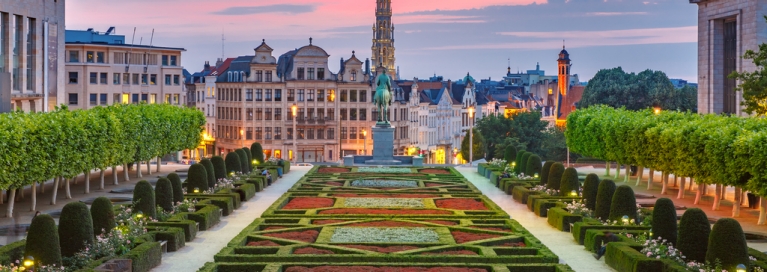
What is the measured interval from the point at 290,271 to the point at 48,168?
78.8 ft

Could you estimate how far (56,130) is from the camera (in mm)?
52875

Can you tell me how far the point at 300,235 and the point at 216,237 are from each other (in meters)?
3.34

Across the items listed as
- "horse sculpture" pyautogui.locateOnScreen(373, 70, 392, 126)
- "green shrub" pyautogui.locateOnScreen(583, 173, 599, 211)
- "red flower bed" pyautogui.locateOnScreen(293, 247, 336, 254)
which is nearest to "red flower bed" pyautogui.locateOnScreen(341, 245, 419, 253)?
"red flower bed" pyautogui.locateOnScreen(293, 247, 336, 254)

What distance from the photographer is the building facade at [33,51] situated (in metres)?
76.6

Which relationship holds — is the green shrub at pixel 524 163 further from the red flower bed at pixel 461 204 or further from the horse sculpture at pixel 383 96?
the horse sculpture at pixel 383 96

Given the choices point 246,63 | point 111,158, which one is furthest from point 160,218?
point 246,63

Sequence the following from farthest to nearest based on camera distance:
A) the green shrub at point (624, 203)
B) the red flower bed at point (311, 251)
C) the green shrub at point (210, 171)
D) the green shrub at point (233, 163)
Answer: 1. the green shrub at point (233, 163)
2. the green shrub at point (210, 171)
3. the green shrub at point (624, 203)
4. the red flower bed at point (311, 251)

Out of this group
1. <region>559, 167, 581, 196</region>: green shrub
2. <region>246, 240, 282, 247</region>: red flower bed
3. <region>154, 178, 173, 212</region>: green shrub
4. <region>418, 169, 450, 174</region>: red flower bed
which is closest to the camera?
<region>246, 240, 282, 247</region>: red flower bed

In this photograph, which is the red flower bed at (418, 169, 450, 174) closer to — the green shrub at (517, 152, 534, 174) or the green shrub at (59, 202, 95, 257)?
the green shrub at (517, 152, 534, 174)

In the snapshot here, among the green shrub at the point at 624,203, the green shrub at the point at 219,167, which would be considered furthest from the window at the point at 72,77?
the green shrub at the point at 624,203

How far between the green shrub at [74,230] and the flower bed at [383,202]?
20240mm

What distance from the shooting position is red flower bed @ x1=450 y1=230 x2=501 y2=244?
38219mm

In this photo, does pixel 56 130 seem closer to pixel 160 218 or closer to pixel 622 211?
pixel 160 218

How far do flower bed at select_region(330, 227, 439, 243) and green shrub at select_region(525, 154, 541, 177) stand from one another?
2381cm
